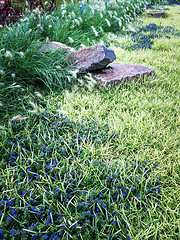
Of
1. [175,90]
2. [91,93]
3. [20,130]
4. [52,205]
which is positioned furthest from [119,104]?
[52,205]

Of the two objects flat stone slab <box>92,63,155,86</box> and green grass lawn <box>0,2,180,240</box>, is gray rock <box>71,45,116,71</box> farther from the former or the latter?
green grass lawn <box>0,2,180,240</box>

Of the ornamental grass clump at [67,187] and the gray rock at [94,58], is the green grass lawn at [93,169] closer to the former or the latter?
the ornamental grass clump at [67,187]

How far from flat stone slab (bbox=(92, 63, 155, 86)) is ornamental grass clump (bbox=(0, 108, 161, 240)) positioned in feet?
3.94

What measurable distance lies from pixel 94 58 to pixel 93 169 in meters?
2.12

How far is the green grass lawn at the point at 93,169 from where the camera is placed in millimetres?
1477

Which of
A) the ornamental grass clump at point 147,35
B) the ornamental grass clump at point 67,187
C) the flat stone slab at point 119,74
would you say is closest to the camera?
the ornamental grass clump at point 67,187

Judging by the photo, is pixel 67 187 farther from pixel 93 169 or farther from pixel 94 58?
pixel 94 58

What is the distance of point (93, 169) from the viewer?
1838 millimetres

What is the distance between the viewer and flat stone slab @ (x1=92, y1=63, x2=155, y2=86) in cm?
323

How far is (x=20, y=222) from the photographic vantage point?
1.44 m

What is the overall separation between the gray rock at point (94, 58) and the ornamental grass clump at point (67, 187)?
144 cm

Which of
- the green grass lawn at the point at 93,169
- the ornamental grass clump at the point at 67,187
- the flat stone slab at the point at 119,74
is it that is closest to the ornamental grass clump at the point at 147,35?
the flat stone slab at the point at 119,74

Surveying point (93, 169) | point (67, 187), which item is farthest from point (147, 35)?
point (67, 187)

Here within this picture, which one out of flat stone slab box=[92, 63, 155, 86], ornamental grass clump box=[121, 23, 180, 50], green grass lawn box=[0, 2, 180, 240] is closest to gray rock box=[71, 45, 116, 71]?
flat stone slab box=[92, 63, 155, 86]
